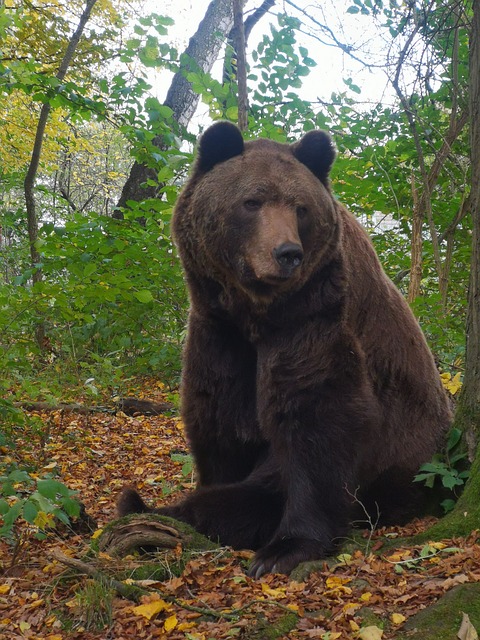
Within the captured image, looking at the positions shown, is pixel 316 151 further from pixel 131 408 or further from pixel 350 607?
pixel 131 408

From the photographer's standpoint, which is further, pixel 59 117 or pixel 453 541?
pixel 59 117

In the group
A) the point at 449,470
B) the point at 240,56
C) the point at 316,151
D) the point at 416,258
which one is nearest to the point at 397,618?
the point at 449,470

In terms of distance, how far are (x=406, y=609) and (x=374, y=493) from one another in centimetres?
180

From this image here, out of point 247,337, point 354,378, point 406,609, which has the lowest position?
→ point 406,609

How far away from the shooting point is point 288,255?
363 cm

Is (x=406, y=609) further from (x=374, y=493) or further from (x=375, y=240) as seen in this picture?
(x=375, y=240)

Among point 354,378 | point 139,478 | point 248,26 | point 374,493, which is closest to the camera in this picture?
point 354,378

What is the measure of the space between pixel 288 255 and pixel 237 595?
1.70m

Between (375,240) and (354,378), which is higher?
(375,240)

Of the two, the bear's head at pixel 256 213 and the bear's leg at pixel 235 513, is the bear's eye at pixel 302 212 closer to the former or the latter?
the bear's head at pixel 256 213

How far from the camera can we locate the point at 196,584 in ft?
10.1

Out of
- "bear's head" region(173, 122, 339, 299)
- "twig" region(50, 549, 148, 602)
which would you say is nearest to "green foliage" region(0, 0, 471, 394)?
"bear's head" region(173, 122, 339, 299)

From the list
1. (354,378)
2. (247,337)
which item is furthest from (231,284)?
(354,378)

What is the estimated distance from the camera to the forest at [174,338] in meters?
2.71
